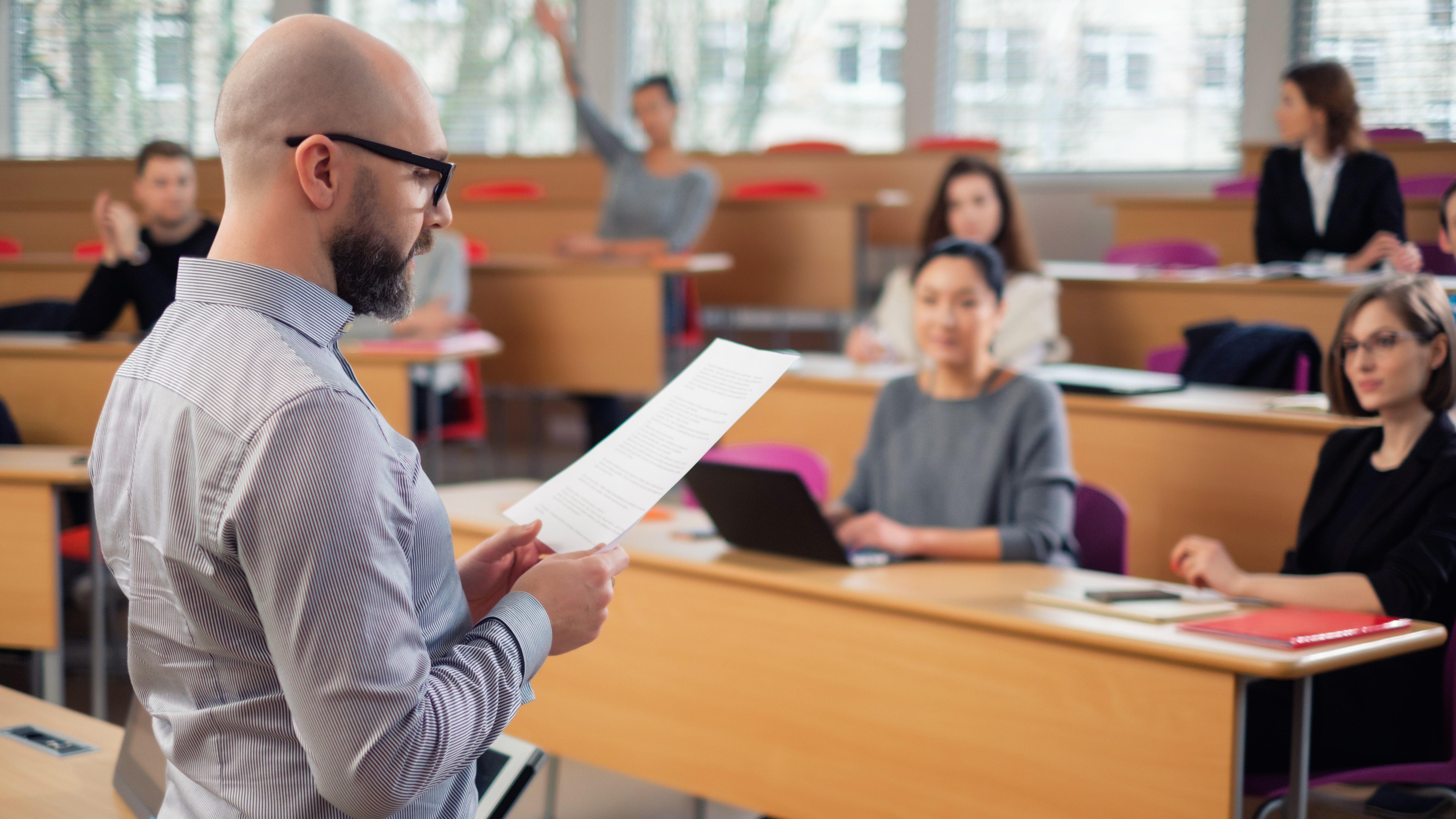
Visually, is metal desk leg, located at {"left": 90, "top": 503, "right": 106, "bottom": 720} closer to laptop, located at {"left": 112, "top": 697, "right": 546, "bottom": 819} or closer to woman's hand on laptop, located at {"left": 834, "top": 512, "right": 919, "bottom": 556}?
laptop, located at {"left": 112, "top": 697, "right": 546, "bottom": 819}

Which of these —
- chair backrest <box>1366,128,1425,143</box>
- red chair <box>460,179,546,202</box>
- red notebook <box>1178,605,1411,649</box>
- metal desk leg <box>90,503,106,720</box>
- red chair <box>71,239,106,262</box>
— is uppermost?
chair backrest <box>1366,128,1425,143</box>

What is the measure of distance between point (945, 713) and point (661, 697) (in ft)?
1.73

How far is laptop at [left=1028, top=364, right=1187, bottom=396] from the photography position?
304 cm

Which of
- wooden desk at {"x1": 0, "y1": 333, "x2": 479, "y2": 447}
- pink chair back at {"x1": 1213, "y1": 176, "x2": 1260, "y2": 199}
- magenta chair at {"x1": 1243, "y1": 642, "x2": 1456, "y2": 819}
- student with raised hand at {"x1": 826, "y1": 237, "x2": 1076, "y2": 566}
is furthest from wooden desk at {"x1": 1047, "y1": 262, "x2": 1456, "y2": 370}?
wooden desk at {"x1": 0, "y1": 333, "x2": 479, "y2": 447}

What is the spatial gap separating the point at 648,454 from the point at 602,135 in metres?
4.93

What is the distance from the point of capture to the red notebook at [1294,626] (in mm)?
1577

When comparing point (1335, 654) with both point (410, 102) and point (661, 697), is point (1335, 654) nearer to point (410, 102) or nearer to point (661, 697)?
Result: point (661, 697)

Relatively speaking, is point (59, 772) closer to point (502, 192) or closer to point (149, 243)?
point (149, 243)

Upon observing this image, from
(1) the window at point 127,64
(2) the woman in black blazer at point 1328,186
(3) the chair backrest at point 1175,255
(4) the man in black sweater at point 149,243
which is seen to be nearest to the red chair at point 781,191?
(3) the chair backrest at point 1175,255

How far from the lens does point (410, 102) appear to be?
0.87 meters

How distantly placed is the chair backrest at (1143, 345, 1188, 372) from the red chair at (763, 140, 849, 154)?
3494 mm

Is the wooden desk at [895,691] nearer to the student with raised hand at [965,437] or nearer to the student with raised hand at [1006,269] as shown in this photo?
the student with raised hand at [965,437]

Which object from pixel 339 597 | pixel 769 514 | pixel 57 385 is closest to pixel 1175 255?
pixel 769 514

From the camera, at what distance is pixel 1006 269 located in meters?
3.92
